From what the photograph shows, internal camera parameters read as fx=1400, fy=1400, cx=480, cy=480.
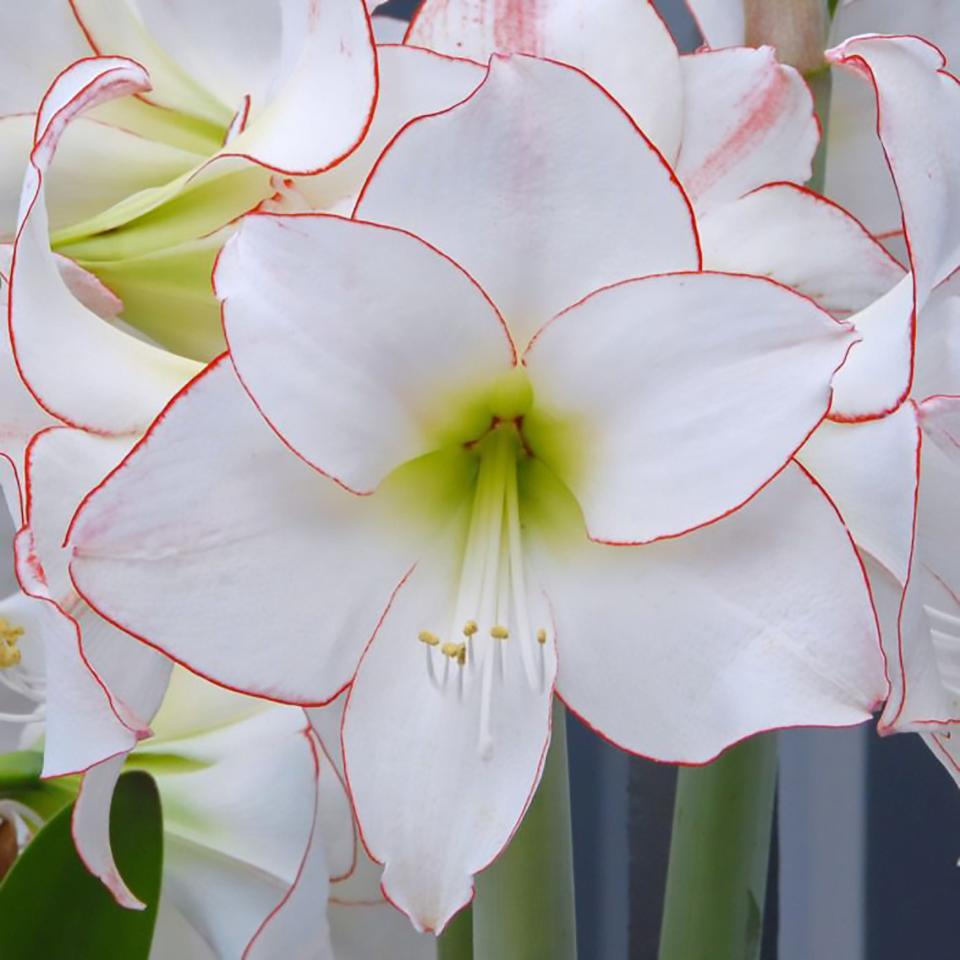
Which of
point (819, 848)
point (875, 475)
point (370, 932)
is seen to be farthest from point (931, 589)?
point (819, 848)

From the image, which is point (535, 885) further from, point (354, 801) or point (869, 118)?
point (869, 118)

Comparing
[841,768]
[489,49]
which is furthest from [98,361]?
[841,768]

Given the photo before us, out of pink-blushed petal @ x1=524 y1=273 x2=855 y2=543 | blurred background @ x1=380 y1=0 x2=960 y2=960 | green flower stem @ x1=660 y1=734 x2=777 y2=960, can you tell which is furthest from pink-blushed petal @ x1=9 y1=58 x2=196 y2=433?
blurred background @ x1=380 y1=0 x2=960 y2=960

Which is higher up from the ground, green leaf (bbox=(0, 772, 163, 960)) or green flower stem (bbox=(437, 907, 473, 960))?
green leaf (bbox=(0, 772, 163, 960))

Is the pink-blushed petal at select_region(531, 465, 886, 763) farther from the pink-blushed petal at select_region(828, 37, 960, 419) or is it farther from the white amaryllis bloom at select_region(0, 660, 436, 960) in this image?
the white amaryllis bloom at select_region(0, 660, 436, 960)

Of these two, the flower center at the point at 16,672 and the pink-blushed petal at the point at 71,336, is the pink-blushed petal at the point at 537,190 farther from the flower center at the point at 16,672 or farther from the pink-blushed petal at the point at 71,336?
the flower center at the point at 16,672

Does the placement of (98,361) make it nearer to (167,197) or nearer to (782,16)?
(167,197)
